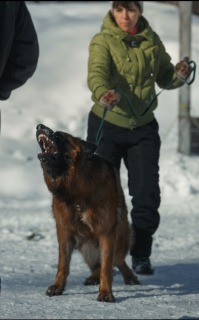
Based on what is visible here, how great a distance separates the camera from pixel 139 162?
467 centimetres

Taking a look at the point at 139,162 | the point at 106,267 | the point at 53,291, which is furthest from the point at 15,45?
the point at 139,162

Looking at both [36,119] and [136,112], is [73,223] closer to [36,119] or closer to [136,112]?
[136,112]

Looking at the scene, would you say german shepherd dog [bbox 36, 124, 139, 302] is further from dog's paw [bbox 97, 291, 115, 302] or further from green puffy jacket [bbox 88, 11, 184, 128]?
green puffy jacket [bbox 88, 11, 184, 128]

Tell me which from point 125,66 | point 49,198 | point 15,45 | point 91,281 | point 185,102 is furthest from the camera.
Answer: point 185,102

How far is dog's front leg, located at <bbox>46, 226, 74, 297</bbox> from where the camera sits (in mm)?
4008

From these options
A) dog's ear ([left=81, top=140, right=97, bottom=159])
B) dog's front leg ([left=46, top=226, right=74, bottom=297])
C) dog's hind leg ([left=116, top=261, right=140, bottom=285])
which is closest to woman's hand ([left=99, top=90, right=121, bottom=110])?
dog's ear ([left=81, top=140, right=97, bottom=159])

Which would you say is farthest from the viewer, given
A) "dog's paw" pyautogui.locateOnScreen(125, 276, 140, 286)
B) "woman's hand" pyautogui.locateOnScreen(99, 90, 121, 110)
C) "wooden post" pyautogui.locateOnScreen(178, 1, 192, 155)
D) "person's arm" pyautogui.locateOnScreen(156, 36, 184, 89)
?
"wooden post" pyautogui.locateOnScreen(178, 1, 192, 155)

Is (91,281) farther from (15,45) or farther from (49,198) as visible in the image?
(49,198)

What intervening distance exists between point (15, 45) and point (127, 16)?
1.89m

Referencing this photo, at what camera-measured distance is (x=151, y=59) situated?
4629 millimetres

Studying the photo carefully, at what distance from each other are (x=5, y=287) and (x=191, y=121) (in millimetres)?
5334

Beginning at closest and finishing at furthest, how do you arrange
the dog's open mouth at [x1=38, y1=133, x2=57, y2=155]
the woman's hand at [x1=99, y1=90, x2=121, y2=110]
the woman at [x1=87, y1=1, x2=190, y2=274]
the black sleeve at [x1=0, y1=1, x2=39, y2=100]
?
the black sleeve at [x1=0, y1=1, x2=39, y2=100], the dog's open mouth at [x1=38, y1=133, x2=57, y2=155], the woman's hand at [x1=99, y1=90, x2=121, y2=110], the woman at [x1=87, y1=1, x2=190, y2=274]

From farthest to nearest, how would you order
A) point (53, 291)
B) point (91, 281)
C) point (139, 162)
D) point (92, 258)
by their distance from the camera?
1. point (139, 162)
2. point (91, 281)
3. point (92, 258)
4. point (53, 291)

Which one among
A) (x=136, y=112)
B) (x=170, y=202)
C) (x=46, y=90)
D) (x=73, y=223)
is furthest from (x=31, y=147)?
(x=73, y=223)
